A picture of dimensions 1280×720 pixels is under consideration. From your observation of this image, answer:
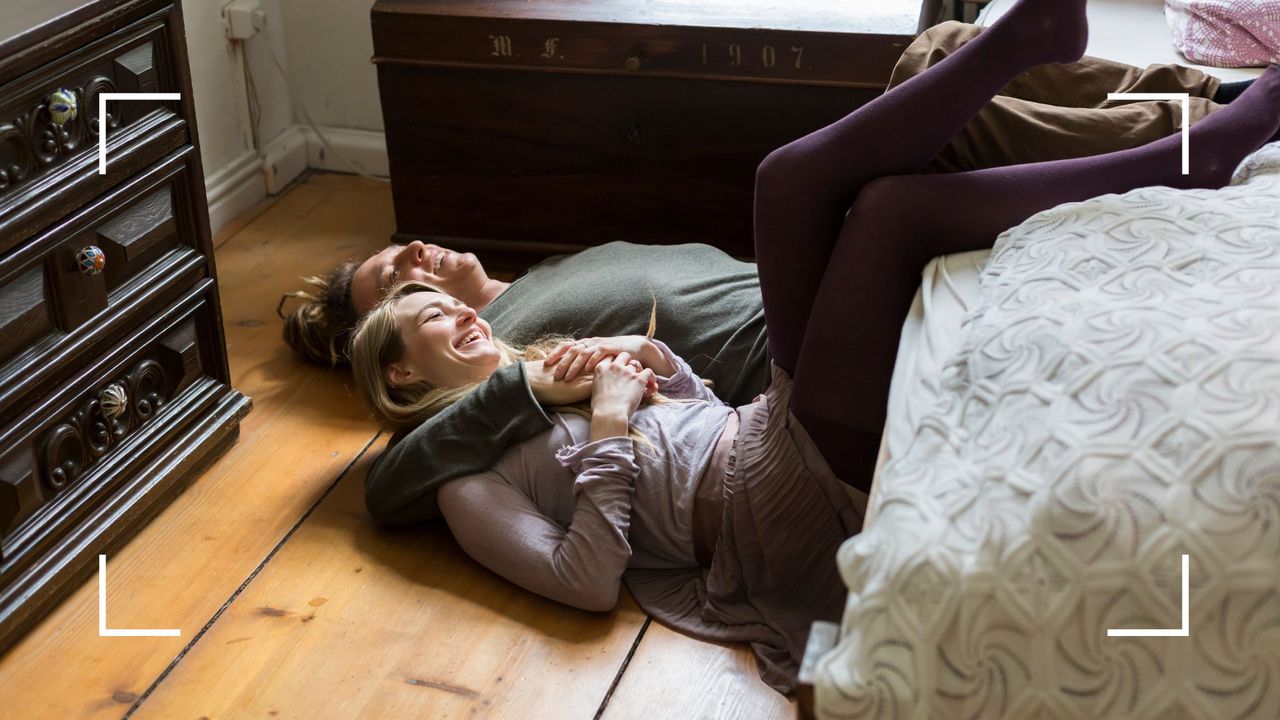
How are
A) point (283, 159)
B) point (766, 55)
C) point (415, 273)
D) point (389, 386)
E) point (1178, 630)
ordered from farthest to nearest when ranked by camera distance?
point (283, 159)
point (766, 55)
point (415, 273)
point (389, 386)
point (1178, 630)

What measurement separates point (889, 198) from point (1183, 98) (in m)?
0.46

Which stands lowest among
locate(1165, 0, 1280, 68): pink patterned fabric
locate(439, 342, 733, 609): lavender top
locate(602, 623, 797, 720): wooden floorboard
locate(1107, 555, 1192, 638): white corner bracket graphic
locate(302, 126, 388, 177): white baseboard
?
locate(602, 623, 797, 720): wooden floorboard

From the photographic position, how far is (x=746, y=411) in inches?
59.6

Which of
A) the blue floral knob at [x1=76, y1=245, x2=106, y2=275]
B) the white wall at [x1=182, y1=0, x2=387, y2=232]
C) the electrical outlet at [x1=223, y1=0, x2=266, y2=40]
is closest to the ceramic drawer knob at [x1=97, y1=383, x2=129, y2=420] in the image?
the blue floral knob at [x1=76, y1=245, x2=106, y2=275]

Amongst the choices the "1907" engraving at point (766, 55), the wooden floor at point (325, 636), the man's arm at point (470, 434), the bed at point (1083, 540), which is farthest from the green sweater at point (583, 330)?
the bed at point (1083, 540)

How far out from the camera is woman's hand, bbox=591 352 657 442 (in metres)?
1.49

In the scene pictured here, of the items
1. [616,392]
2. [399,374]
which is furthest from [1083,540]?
[399,374]

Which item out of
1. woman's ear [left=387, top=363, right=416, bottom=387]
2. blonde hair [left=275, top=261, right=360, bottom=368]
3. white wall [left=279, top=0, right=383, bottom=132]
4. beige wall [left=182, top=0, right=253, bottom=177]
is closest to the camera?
woman's ear [left=387, top=363, right=416, bottom=387]

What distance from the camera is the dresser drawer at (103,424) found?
4.62 ft

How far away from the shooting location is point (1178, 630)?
0.82 meters

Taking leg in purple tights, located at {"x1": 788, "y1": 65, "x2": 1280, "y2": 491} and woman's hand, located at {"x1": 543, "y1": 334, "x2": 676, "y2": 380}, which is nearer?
leg in purple tights, located at {"x1": 788, "y1": 65, "x2": 1280, "y2": 491}

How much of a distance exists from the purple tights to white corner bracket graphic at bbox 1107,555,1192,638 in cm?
50

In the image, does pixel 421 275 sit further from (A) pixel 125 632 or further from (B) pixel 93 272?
(A) pixel 125 632

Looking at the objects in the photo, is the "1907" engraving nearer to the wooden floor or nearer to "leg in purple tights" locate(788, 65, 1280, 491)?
"leg in purple tights" locate(788, 65, 1280, 491)
